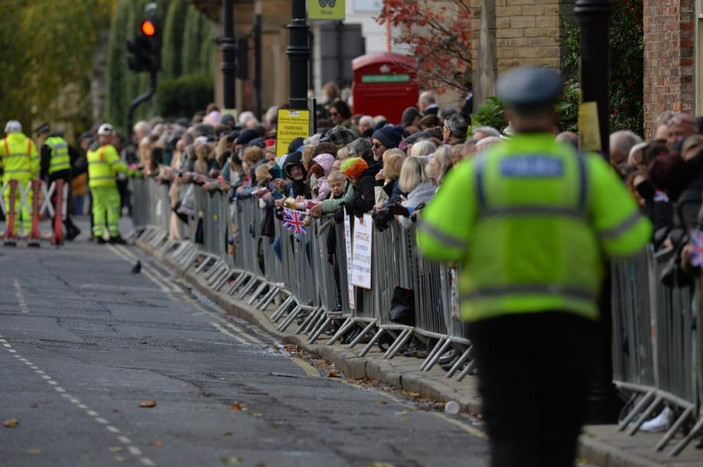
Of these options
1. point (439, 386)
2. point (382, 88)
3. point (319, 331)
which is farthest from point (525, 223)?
point (382, 88)

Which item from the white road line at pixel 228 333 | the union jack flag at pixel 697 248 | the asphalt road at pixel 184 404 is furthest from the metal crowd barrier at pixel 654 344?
the white road line at pixel 228 333

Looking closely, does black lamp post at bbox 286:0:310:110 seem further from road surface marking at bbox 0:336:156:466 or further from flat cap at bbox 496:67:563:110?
flat cap at bbox 496:67:563:110

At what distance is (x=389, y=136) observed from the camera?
16156mm

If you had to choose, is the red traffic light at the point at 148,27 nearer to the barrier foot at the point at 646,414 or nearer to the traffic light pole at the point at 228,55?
the traffic light pole at the point at 228,55

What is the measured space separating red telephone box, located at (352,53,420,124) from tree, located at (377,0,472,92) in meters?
2.27

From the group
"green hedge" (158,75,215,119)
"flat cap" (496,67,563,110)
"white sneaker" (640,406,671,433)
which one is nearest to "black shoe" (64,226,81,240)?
"white sneaker" (640,406,671,433)

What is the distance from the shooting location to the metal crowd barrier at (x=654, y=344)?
9812mm

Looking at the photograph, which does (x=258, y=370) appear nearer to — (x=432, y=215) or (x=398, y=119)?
(x=432, y=215)

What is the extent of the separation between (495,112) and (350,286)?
152 inches

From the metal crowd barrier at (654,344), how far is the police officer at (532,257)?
2.43m

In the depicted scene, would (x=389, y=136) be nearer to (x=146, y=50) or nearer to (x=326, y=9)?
(x=326, y=9)

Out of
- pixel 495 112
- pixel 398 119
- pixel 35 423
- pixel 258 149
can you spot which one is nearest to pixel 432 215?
pixel 35 423

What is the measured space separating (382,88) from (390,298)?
1527cm

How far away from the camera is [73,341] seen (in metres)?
16.0
